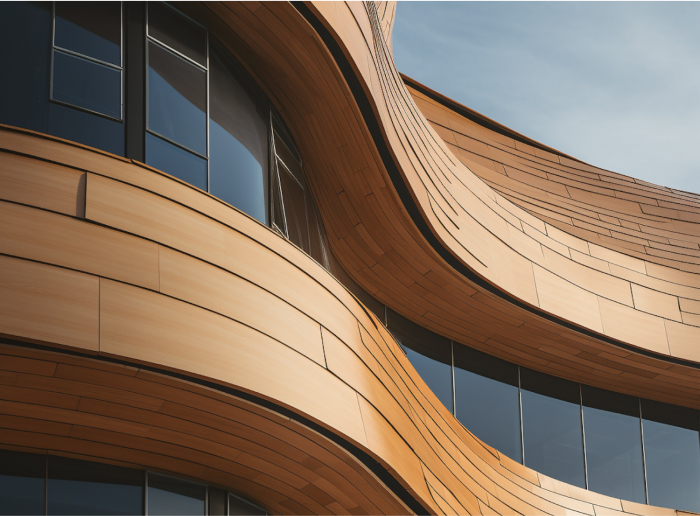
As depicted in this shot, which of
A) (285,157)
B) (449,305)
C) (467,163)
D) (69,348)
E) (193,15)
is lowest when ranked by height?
(69,348)

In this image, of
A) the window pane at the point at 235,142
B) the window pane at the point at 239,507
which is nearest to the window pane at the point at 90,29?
the window pane at the point at 235,142

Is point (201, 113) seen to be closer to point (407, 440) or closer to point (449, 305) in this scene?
point (407, 440)

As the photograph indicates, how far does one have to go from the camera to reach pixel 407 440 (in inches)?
317

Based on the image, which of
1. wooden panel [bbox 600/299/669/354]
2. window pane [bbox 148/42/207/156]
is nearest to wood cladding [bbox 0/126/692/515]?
window pane [bbox 148/42/207/156]

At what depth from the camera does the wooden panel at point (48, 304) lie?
189 inches

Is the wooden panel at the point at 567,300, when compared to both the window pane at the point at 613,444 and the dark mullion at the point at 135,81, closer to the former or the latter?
the window pane at the point at 613,444

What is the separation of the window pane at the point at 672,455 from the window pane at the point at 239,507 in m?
10.2

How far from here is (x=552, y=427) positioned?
1433cm

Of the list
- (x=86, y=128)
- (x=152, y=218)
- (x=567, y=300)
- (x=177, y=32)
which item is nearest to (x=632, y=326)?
(x=567, y=300)

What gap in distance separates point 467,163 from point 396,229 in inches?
173

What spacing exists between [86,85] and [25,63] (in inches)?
20.9

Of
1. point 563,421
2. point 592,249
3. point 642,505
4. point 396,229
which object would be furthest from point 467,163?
point 642,505

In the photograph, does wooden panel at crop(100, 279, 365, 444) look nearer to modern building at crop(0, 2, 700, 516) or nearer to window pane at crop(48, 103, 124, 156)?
modern building at crop(0, 2, 700, 516)

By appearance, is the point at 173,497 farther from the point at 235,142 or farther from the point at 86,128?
the point at 235,142
